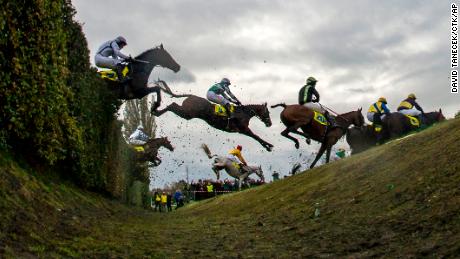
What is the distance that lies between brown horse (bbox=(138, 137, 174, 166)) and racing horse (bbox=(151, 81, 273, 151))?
13.0 feet

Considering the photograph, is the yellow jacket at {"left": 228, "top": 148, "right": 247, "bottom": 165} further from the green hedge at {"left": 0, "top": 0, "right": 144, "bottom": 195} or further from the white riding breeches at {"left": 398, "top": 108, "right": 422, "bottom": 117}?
the green hedge at {"left": 0, "top": 0, "right": 144, "bottom": 195}

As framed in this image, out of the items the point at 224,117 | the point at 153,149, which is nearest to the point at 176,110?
the point at 224,117

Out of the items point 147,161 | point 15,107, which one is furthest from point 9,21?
point 147,161

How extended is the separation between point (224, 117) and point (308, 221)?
13636 millimetres

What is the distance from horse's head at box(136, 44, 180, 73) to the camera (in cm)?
1859

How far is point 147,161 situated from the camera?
2614 cm

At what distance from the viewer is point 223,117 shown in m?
22.7

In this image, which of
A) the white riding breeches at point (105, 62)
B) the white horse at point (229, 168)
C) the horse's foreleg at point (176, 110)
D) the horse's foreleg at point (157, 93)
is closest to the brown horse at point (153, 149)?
the white horse at point (229, 168)

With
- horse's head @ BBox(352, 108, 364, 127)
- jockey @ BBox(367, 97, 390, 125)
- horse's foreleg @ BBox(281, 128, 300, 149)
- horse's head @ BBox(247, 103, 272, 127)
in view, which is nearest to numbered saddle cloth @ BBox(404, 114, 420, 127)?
jockey @ BBox(367, 97, 390, 125)

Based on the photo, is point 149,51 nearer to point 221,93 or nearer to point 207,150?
point 221,93

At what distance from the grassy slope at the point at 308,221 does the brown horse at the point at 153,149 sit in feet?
42.4

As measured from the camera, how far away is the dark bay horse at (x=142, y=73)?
17375 millimetres

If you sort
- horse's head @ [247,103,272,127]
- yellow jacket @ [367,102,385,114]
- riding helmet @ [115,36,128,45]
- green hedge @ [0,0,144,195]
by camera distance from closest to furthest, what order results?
green hedge @ [0,0,144,195]
riding helmet @ [115,36,128,45]
yellow jacket @ [367,102,385,114]
horse's head @ [247,103,272,127]

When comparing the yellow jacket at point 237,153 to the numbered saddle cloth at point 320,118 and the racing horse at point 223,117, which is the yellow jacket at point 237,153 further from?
the numbered saddle cloth at point 320,118
